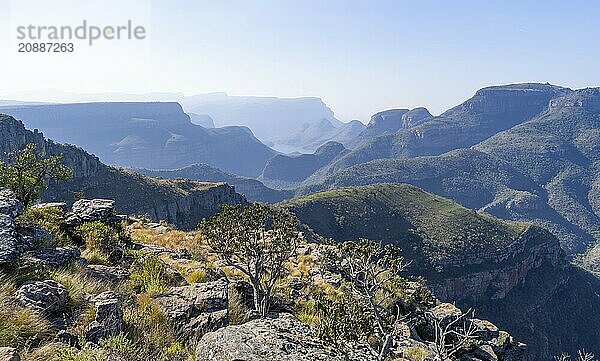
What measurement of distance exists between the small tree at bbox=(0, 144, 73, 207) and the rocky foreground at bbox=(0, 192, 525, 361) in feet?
3.10

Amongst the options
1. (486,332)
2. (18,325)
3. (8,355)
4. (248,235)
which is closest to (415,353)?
(248,235)

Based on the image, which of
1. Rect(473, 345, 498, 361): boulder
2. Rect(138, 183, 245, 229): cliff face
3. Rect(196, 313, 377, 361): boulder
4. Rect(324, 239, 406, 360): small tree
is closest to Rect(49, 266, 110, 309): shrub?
Rect(196, 313, 377, 361): boulder

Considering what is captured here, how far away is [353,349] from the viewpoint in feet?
27.9

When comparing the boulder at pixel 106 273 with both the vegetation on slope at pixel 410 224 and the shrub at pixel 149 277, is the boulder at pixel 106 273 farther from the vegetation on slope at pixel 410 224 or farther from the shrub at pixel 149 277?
the vegetation on slope at pixel 410 224

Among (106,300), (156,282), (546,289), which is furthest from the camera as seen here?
(546,289)

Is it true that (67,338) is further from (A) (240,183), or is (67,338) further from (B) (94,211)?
(A) (240,183)

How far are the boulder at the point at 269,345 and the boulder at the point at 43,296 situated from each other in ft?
7.42

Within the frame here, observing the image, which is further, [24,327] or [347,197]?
[347,197]

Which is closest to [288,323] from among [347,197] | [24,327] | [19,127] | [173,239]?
[24,327]

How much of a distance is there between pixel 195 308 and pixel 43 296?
263 cm

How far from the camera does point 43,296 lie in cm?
640

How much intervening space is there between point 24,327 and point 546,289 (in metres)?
110

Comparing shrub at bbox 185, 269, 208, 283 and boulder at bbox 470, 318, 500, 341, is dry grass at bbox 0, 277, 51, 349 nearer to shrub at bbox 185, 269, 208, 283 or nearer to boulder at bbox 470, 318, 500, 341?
shrub at bbox 185, 269, 208, 283

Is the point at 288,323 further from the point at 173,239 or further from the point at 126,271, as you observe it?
the point at 173,239
